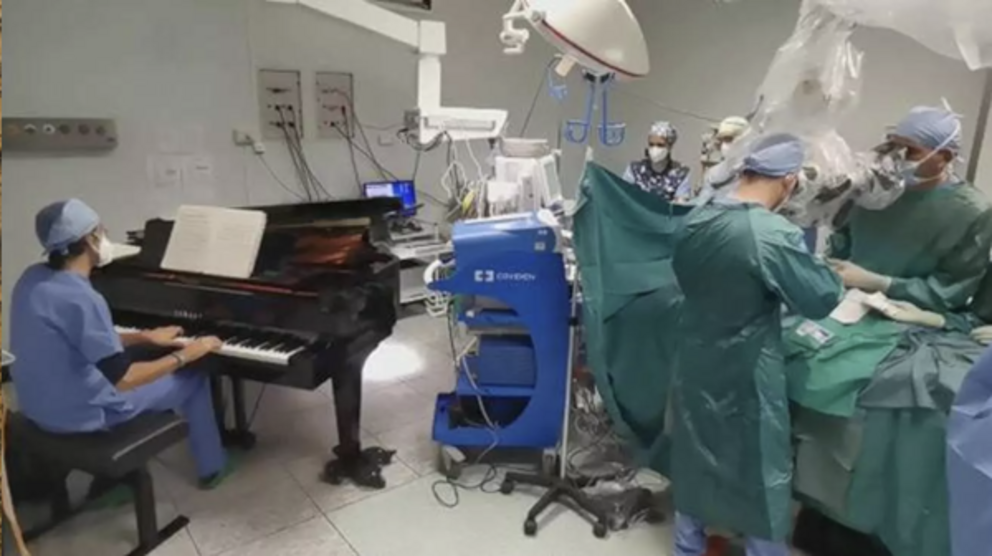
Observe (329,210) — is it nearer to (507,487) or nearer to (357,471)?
(357,471)

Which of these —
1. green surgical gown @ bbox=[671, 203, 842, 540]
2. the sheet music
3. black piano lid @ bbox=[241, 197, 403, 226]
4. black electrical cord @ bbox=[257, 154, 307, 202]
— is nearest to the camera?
green surgical gown @ bbox=[671, 203, 842, 540]

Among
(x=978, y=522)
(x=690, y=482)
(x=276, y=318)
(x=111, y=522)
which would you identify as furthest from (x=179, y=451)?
(x=978, y=522)

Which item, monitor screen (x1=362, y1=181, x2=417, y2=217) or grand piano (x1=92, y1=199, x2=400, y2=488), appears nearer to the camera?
grand piano (x1=92, y1=199, x2=400, y2=488)

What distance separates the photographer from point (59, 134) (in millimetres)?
3201

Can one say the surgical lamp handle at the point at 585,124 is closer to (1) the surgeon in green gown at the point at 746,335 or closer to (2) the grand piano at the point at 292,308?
(1) the surgeon in green gown at the point at 746,335

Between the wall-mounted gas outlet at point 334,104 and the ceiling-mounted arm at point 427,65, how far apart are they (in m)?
1.38

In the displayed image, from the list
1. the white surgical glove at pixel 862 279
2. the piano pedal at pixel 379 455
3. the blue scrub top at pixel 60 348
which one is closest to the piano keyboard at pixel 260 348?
the blue scrub top at pixel 60 348

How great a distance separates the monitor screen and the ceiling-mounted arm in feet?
5.33

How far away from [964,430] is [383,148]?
407cm

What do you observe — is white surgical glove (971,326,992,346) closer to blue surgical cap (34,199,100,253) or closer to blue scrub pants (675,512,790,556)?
blue scrub pants (675,512,790,556)

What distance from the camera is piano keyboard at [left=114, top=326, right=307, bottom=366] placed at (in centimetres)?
220

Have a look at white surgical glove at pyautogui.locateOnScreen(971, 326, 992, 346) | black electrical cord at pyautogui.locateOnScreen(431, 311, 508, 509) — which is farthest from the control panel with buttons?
white surgical glove at pyautogui.locateOnScreen(971, 326, 992, 346)

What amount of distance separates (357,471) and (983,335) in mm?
2228

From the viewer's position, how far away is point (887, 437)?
1.83 meters
